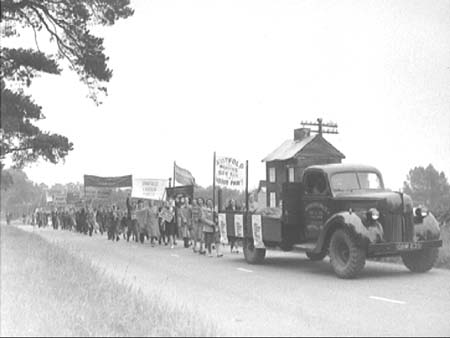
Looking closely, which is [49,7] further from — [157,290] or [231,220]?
[231,220]

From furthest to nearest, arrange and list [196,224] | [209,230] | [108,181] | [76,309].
Answer: [108,181] < [196,224] < [209,230] < [76,309]

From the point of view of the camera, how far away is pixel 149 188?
31.0 meters

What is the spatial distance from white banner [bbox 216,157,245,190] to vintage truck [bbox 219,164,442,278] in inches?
187

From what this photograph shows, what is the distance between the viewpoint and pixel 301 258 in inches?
663

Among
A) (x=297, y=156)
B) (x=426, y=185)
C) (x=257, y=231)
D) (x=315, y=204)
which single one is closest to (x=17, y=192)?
(x=297, y=156)

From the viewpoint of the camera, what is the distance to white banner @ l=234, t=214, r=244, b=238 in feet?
51.5

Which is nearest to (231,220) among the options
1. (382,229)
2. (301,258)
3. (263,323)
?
(301,258)

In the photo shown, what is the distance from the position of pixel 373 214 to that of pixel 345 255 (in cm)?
104

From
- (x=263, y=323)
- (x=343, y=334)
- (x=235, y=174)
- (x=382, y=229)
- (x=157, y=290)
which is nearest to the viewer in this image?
(x=343, y=334)

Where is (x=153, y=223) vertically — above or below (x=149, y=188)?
below

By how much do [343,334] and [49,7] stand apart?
8.83 meters

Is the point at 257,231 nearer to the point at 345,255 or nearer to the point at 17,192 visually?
the point at 345,255

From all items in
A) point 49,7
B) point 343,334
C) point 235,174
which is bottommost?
point 343,334

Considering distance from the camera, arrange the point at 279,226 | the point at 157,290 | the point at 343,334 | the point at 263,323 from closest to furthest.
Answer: the point at 343,334
the point at 263,323
the point at 157,290
the point at 279,226
